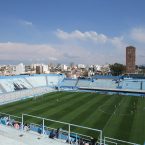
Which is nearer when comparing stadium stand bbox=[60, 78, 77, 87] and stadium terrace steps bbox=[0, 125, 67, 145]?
stadium terrace steps bbox=[0, 125, 67, 145]

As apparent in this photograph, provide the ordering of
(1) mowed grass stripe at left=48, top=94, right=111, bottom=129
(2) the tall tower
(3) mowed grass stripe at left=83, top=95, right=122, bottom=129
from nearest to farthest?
(3) mowed grass stripe at left=83, top=95, right=122, bottom=129
(1) mowed grass stripe at left=48, top=94, right=111, bottom=129
(2) the tall tower

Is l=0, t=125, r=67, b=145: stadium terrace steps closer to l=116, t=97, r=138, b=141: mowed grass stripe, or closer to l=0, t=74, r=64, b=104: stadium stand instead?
l=116, t=97, r=138, b=141: mowed grass stripe

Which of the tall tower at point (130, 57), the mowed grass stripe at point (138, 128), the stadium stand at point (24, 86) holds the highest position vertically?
the tall tower at point (130, 57)

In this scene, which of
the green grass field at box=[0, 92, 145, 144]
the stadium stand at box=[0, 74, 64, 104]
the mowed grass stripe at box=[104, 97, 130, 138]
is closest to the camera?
the mowed grass stripe at box=[104, 97, 130, 138]

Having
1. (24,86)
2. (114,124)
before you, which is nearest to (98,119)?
(114,124)

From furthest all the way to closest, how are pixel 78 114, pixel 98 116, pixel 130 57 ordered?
pixel 130 57, pixel 78 114, pixel 98 116

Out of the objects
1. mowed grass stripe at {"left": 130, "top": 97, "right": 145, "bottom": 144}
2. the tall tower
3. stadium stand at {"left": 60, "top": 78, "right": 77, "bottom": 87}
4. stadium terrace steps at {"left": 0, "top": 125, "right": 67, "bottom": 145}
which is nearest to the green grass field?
mowed grass stripe at {"left": 130, "top": 97, "right": 145, "bottom": 144}

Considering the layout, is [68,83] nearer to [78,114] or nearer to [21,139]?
[78,114]

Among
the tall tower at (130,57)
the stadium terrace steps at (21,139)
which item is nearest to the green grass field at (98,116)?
the stadium terrace steps at (21,139)

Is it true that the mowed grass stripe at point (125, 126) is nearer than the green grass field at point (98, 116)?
Yes

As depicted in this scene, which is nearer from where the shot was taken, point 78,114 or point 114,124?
point 114,124

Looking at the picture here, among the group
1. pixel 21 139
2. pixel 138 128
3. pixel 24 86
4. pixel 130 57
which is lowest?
pixel 138 128

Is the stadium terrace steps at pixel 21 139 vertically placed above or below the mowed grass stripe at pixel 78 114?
above

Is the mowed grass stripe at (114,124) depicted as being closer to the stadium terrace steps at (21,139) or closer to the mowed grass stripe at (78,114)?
the mowed grass stripe at (78,114)
